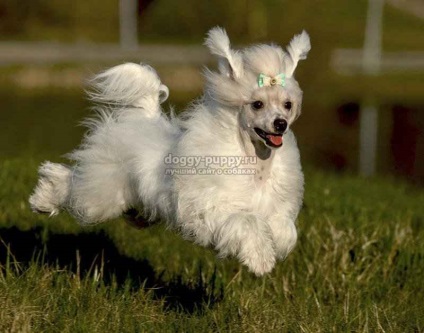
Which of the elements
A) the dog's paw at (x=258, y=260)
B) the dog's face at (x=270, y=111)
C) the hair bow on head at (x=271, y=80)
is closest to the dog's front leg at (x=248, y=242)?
the dog's paw at (x=258, y=260)

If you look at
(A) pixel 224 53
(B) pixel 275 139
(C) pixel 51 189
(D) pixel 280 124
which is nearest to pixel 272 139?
(B) pixel 275 139

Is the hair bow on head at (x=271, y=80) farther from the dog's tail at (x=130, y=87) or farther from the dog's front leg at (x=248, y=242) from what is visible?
the dog's tail at (x=130, y=87)

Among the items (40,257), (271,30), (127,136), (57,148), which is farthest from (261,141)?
(271,30)

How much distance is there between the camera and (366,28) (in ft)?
171

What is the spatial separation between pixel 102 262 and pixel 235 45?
20.3m

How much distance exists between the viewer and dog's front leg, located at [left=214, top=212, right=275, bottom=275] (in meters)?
6.18

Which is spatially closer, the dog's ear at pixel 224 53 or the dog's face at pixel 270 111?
the dog's face at pixel 270 111

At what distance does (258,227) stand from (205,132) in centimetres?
70

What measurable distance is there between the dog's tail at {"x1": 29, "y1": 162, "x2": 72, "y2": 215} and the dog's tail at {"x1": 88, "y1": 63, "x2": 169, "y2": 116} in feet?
1.95

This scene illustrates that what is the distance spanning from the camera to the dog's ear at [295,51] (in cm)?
654

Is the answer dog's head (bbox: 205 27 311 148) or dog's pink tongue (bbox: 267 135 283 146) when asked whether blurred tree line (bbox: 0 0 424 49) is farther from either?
dog's pink tongue (bbox: 267 135 283 146)

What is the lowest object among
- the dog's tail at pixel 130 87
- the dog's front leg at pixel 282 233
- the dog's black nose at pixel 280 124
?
the dog's front leg at pixel 282 233

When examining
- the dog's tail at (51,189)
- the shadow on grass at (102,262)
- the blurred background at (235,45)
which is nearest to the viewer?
the shadow on grass at (102,262)

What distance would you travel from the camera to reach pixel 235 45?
89.7ft
